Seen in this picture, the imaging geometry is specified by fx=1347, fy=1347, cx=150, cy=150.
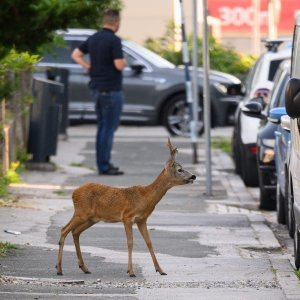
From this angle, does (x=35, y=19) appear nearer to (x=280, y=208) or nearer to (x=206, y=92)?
(x=280, y=208)

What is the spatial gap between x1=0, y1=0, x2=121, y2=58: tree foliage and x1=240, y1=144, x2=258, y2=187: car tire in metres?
9.10

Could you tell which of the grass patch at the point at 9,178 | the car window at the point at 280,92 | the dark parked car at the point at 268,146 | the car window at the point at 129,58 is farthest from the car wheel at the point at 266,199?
the car window at the point at 129,58

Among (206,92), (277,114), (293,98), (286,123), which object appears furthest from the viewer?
(206,92)

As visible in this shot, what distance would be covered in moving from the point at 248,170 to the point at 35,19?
974 centimetres

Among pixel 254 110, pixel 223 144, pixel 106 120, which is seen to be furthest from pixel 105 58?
pixel 223 144

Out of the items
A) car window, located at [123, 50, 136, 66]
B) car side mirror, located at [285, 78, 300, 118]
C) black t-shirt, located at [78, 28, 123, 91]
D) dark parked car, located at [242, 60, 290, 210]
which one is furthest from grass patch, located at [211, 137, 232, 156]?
car side mirror, located at [285, 78, 300, 118]

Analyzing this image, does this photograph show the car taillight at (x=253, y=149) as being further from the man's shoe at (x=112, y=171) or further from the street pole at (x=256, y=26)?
the street pole at (x=256, y=26)

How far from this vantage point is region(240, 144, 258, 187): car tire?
55.9ft

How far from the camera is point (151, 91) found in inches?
1015

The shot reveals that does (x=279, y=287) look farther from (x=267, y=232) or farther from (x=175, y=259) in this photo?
(x=267, y=232)

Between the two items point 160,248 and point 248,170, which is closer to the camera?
point 160,248

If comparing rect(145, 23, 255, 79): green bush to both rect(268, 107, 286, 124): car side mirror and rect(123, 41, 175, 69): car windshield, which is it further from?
rect(268, 107, 286, 124): car side mirror

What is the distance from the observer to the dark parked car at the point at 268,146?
14.7 metres

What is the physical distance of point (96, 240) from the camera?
11.9 m
